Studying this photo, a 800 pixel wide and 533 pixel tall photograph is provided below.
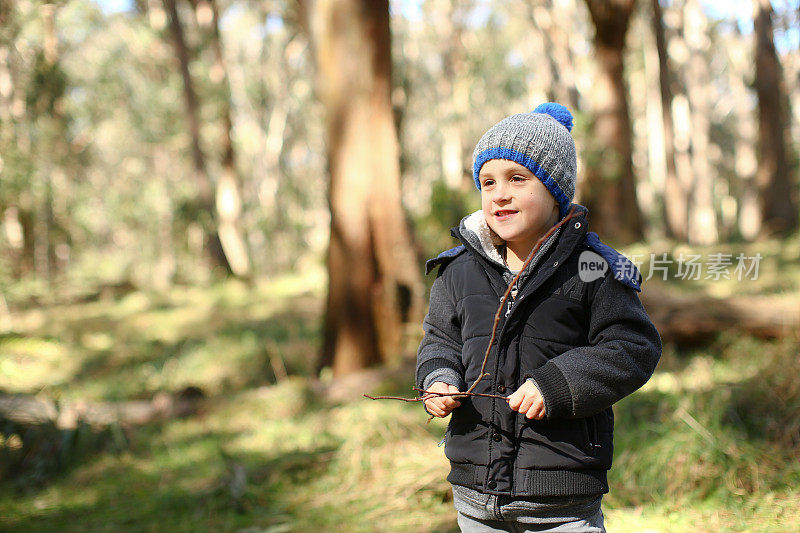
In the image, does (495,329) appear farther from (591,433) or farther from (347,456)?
(347,456)

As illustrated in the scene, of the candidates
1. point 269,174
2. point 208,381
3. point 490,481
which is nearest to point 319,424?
point 208,381

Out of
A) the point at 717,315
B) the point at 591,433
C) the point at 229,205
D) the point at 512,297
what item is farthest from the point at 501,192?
the point at 229,205

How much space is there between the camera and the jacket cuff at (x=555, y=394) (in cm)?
166

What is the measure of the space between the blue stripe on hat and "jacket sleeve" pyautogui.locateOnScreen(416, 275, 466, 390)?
1.34 feet

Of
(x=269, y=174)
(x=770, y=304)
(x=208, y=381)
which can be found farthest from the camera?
(x=269, y=174)

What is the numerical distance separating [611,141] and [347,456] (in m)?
7.55

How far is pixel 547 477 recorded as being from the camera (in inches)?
68.8

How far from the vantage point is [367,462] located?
3986 millimetres

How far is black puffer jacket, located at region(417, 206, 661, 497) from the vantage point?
167 centimetres

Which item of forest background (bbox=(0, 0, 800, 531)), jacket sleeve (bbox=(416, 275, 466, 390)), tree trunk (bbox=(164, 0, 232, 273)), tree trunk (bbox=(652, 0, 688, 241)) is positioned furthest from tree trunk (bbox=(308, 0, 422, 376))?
tree trunk (bbox=(652, 0, 688, 241))

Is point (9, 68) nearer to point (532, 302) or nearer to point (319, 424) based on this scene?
point (319, 424)

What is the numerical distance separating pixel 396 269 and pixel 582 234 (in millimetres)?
3991

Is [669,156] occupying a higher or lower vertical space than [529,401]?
higher

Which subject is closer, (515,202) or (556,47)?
(515,202)
